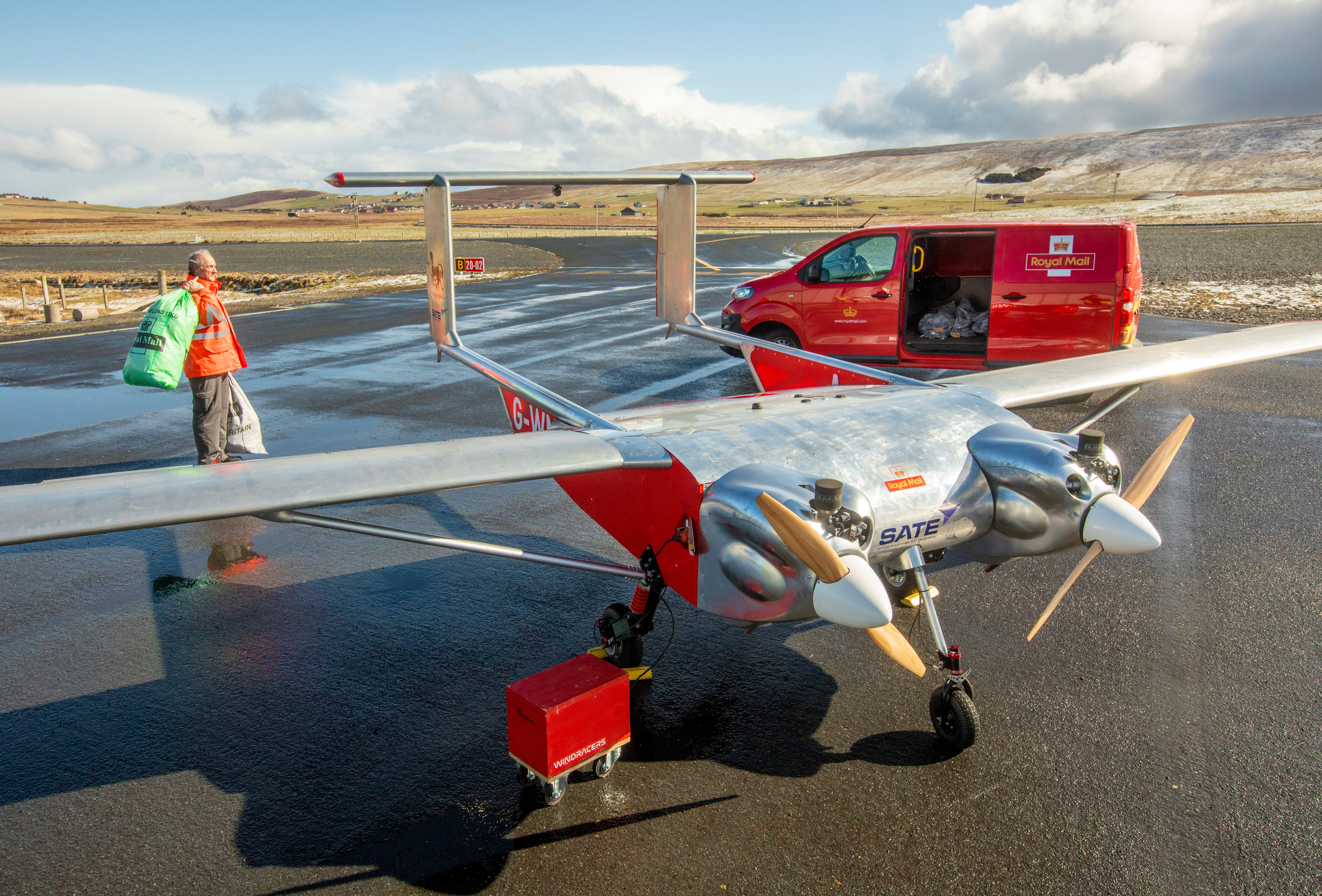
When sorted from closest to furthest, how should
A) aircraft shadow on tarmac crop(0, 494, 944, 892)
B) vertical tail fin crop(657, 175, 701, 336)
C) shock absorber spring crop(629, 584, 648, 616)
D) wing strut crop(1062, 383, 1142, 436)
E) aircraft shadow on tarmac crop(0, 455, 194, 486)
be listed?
aircraft shadow on tarmac crop(0, 494, 944, 892)
shock absorber spring crop(629, 584, 648, 616)
wing strut crop(1062, 383, 1142, 436)
vertical tail fin crop(657, 175, 701, 336)
aircraft shadow on tarmac crop(0, 455, 194, 486)

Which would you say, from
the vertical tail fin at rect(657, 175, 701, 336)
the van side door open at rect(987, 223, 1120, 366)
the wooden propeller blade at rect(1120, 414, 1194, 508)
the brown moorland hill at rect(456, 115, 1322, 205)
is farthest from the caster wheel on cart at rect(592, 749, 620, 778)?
the brown moorland hill at rect(456, 115, 1322, 205)

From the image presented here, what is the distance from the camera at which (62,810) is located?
4.11m

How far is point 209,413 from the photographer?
832cm

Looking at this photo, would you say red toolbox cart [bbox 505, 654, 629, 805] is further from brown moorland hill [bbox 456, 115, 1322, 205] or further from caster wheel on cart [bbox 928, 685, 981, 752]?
brown moorland hill [bbox 456, 115, 1322, 205]

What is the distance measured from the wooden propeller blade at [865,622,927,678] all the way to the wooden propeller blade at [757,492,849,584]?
14.8 inches

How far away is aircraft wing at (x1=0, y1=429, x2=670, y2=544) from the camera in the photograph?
3609 mm

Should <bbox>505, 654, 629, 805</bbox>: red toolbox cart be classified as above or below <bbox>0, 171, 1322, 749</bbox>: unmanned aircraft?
below

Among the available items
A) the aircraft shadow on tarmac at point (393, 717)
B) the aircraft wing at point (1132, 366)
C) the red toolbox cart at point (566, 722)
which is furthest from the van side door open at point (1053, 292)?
the red toolbox cart at point (566, 722)

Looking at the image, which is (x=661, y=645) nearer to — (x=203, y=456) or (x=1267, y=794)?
(x=1267, y=794)

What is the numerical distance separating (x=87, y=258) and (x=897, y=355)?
61.1m

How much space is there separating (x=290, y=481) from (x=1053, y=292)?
10357 mm

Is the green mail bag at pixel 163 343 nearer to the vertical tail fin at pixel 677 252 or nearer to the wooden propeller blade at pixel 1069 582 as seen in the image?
the vertical tail fin at pixel 677 252

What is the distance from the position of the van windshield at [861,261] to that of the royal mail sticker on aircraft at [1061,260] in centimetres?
188

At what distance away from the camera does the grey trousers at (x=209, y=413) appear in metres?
8.27
